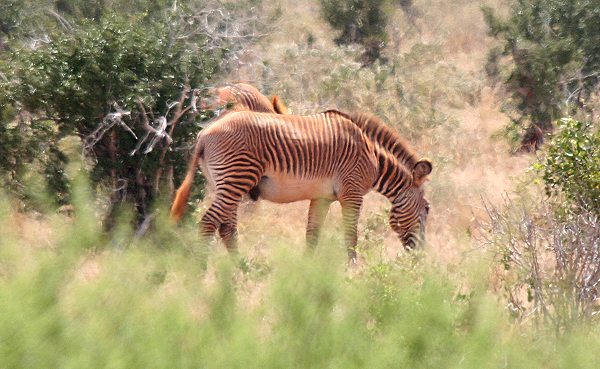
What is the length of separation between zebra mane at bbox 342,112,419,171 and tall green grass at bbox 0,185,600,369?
5995 millimetres

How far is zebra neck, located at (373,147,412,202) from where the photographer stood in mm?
12055

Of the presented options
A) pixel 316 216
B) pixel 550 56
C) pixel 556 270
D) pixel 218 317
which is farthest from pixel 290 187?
pixel 550 56

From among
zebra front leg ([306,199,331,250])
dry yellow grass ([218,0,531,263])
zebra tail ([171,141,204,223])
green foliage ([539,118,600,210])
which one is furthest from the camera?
dry yellow grass ([218,0,531,263])

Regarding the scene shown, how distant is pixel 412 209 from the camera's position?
39.8ft

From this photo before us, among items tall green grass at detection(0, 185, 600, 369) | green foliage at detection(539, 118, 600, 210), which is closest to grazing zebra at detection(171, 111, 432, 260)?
green foliage at detection(539, 118, 600, 210)

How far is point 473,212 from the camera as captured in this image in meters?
13.0

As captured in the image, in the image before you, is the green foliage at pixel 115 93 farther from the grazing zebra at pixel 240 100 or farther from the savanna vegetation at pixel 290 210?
the grazing zebra at pixel 240 100

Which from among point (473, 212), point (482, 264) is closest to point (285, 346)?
point (482, 264)

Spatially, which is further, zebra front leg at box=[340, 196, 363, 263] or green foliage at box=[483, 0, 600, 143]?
green foliage at box=[483, 0, 600, 143]

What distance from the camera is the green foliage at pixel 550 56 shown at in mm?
18094

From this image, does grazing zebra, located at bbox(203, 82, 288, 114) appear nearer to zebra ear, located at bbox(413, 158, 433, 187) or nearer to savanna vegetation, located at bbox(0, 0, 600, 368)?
savanna vegetation, located at bbox(0, 0, 600, 368)

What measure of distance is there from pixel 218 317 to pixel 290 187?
20.2 feet

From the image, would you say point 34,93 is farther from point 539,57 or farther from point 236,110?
point 539,57

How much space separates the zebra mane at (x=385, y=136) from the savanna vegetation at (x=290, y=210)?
0.89 m
